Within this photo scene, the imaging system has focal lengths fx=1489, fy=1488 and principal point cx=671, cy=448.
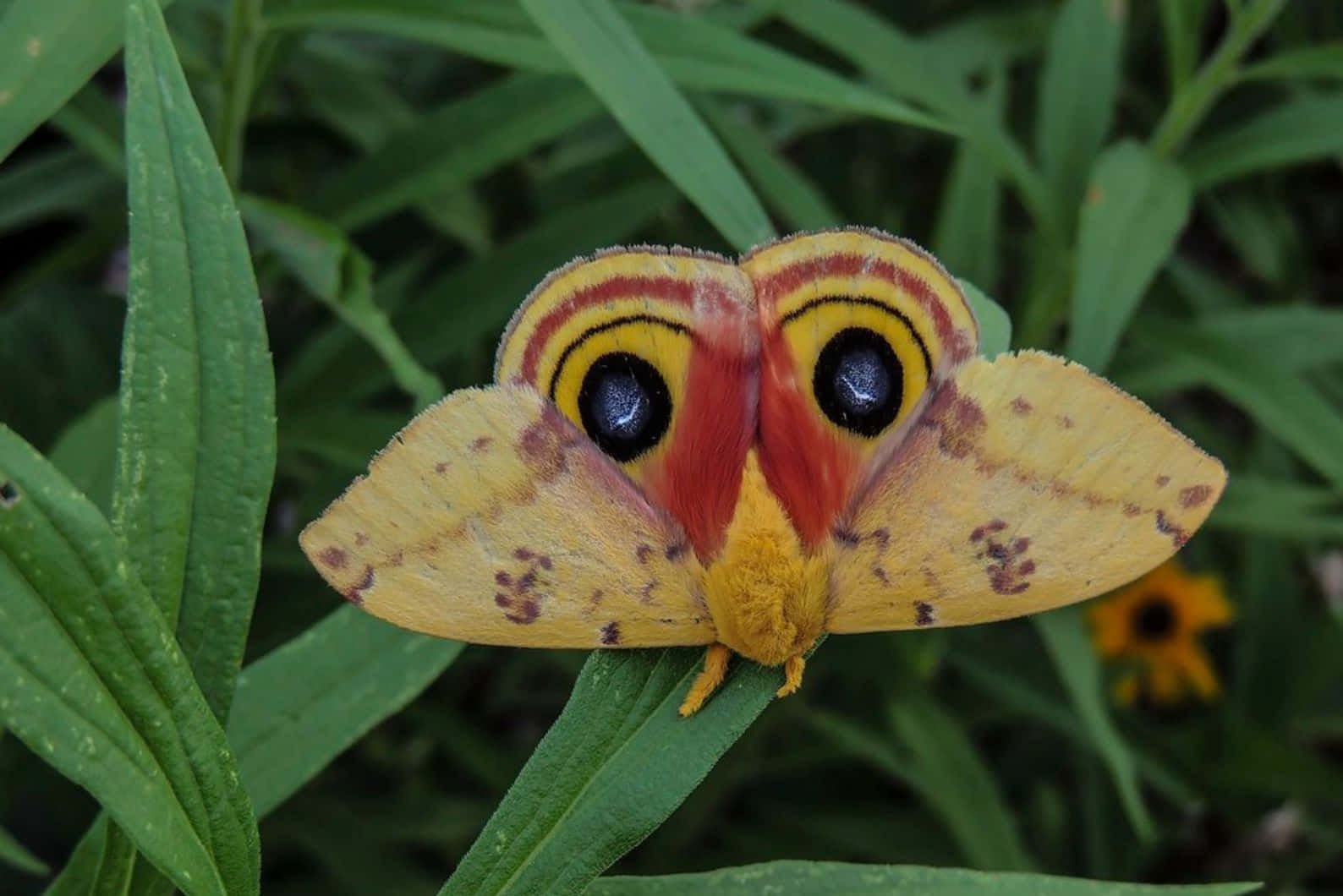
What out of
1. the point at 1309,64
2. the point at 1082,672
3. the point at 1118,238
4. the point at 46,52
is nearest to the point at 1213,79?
the point at 1309,64

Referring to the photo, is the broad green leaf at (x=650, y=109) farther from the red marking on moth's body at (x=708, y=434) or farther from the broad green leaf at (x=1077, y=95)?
the broad green leaf at (x=1077, y=95)

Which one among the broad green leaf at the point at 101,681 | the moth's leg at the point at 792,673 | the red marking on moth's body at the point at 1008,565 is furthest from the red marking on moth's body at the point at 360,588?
the red marking on moth's body at the point at 1008,565

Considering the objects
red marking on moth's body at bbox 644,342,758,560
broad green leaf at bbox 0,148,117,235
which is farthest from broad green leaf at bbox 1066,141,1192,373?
broad green leaf at bbox 0,148,117,235

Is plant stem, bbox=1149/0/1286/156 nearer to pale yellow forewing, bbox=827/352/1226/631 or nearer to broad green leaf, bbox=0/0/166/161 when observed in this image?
pale yellow forewing, bbox=827/352/1226/631

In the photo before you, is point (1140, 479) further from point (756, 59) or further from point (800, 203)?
point (800, 203)

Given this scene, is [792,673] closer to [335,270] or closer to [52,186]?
[335,270]

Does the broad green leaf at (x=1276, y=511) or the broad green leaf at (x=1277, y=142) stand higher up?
the broad green leaf at (x=1277, y=142)

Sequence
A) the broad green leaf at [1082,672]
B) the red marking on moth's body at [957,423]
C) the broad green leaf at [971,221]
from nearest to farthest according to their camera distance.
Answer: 1. the red marking on moth's body at [957,423]
2. the broad green leaf at [1082,672]
3. the broad green leaf at [971,221]

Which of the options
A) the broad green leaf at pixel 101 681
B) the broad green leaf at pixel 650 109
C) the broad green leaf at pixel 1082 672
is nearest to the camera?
the broad green leaf at pixel 101 681

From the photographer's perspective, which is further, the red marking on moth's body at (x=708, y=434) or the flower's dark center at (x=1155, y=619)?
the flower's dark center at (x=1155, y=619)
